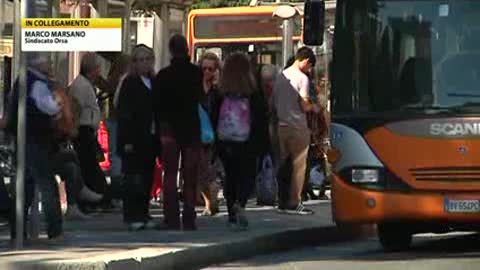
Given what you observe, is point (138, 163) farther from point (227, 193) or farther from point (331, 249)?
point (331, 249)

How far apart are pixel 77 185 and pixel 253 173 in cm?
217

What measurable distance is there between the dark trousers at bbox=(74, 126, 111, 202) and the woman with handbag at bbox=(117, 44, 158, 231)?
1.43 metres

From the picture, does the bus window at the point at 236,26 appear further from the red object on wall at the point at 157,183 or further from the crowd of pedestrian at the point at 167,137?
the crowd of pedestrian at the point at 167,137

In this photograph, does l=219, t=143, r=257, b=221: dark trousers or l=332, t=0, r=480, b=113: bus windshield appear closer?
l=332, t=0, r=480, b=113: bus windshield

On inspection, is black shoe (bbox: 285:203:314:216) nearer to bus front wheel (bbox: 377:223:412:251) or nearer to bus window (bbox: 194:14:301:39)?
bus front wheel (bbox: 377:223:412:251)

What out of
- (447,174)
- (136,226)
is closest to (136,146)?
(136,226)

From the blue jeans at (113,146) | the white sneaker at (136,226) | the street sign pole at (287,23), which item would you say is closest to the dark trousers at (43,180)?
the white sneaker at (136,226)

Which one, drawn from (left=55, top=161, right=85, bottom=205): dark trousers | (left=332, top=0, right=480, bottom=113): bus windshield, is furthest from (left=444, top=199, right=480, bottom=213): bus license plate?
(left=55, top=161, right=85, bottom=205): dark trousers

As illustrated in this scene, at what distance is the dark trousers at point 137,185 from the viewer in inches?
531

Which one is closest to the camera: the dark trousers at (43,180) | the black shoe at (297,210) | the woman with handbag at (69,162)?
the dark trousers at (43,180)

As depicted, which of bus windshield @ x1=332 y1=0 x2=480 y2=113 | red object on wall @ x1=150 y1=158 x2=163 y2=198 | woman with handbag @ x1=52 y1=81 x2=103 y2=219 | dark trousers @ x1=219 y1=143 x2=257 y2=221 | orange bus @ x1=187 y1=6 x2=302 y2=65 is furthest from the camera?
orange bus @ x1=187 y1=6 x2=302 y2=65

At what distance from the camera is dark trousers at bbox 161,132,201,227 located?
44.1 ft

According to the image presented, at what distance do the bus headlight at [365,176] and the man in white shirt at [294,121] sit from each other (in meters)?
3.56

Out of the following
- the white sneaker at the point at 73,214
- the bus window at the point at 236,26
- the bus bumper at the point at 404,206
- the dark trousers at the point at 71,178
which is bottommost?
the white sneaker at the point at 73,214
